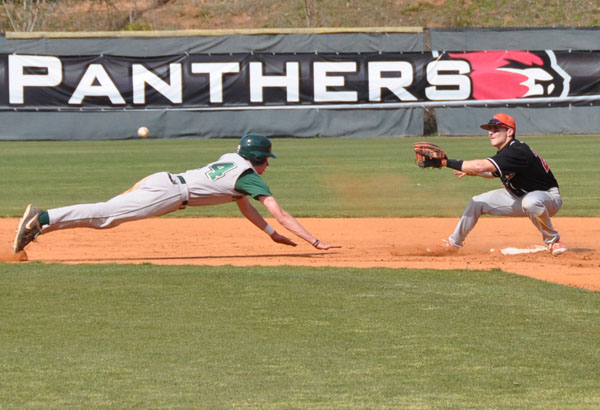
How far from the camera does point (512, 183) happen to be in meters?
9.43

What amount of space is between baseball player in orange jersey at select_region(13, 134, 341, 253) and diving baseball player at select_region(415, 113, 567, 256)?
1.44 metres

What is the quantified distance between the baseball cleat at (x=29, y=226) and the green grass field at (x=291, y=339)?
26 cm

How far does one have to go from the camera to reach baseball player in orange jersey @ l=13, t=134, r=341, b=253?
8531 millimetres

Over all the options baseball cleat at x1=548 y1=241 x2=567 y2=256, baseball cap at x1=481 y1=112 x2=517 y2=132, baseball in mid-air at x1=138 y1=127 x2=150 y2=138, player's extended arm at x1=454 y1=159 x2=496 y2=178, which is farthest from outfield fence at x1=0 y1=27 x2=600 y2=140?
player's extended arm at x1=454 y1=159 x2=496 y2=178

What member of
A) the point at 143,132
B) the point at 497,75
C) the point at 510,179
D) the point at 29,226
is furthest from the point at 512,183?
the point at 143,132

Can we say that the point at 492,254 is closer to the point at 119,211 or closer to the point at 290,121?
the point at 119,211

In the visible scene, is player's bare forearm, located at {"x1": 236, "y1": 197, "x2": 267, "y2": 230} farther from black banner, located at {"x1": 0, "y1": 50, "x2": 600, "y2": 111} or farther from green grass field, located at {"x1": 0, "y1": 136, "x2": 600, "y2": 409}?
black banner, located at {"x1": 0, "y1": 50, "x2": 600, "y2": 111}

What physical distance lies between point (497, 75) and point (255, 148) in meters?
22.3

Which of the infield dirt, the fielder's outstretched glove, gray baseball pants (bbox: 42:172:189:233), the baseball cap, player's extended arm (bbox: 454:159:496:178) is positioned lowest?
the infield dirt

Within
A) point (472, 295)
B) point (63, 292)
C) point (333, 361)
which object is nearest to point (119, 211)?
point (63, 292)

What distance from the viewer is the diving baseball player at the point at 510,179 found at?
29.3 feet

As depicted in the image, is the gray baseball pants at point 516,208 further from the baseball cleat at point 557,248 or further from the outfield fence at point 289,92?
the outfield fence at point 289,92

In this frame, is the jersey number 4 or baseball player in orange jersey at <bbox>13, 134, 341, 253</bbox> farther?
the jersey number 4

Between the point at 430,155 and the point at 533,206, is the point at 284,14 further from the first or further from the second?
the point at 430,155
